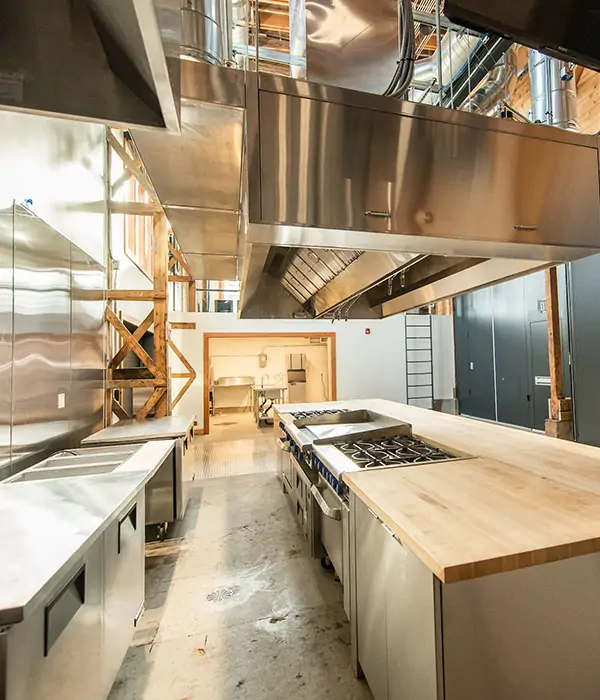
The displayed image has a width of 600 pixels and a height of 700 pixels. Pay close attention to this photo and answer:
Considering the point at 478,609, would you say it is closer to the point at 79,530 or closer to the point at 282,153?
the point at 79,530

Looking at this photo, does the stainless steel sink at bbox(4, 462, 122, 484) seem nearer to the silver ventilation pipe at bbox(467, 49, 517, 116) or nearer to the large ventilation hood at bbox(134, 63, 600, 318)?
the large ventilation hood at bbox(134, 63, 600, 318)

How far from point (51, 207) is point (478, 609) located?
3256mm

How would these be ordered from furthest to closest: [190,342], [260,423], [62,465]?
[260,423] < [190,342] < [62,465]

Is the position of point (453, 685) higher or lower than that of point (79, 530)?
lower

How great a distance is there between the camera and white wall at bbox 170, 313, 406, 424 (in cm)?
659

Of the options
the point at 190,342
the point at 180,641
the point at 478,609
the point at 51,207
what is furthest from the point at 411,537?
the point at 190,342

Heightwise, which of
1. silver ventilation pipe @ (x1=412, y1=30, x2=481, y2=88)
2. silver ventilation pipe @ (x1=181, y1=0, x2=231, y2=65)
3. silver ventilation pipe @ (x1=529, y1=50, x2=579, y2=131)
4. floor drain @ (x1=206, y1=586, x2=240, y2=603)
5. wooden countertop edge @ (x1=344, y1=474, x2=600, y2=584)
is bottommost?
floor drain @ (x1=206, y1=586, x2=240, y2=603)

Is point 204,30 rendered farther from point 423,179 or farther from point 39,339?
point 39,339

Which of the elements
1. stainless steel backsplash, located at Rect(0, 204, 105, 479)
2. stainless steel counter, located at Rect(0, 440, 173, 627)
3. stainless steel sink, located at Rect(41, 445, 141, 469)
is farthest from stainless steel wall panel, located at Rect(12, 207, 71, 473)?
stainless steel counter, located at Rect(0, 440, 173, 627)

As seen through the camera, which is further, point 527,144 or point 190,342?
point 190,342

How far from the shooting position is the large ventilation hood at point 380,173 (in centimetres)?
108

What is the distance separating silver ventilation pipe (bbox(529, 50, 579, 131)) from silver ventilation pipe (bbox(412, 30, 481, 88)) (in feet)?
2.11

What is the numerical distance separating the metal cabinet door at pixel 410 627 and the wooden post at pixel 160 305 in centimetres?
300

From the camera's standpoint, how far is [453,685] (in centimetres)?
88
